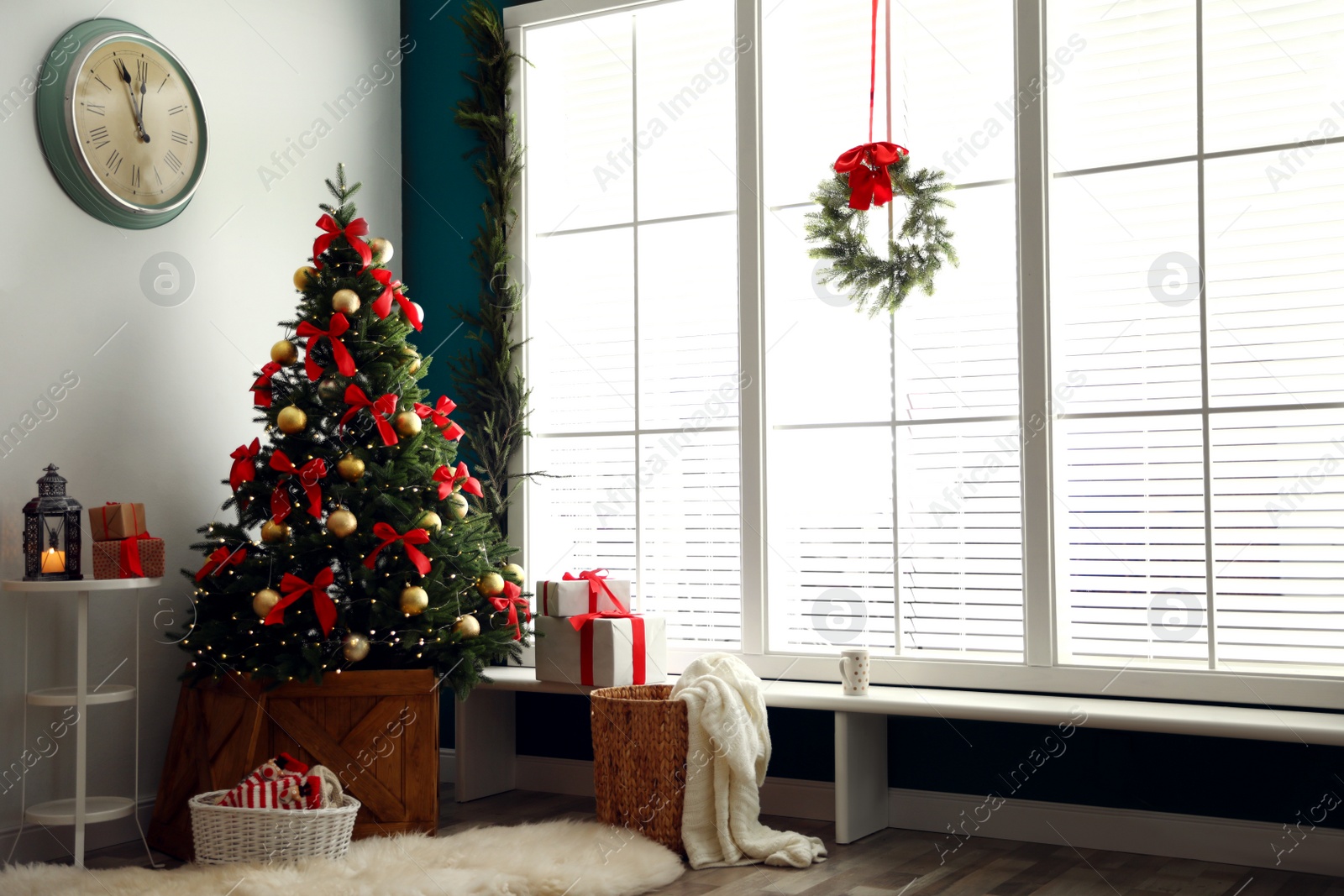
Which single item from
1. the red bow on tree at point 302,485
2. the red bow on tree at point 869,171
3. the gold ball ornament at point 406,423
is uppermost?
the red bow on tree at point 869,171

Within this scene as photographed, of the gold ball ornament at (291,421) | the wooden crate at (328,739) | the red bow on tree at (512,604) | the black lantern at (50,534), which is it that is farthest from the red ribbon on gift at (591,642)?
the black lantern at (50,534)

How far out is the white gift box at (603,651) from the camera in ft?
11.9

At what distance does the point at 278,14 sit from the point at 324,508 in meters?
1.89

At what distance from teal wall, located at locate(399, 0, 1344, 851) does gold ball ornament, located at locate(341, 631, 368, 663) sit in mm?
1107

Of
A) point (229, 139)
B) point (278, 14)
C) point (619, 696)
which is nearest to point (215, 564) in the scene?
point (619, 696)

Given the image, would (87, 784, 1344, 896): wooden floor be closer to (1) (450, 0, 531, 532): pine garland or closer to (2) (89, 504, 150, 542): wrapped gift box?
(2) (89, 504, 150, 542): wrapped gift box

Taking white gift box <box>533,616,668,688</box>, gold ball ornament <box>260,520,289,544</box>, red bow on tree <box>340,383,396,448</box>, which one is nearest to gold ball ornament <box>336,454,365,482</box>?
red bow on tree <box>340,383,396,448</box>

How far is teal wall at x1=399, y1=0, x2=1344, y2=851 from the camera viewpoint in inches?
125

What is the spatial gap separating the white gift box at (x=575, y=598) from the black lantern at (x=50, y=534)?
1.37 m

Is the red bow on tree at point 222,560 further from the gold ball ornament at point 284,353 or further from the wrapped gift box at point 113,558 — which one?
the gold ball ornament at point 284,353

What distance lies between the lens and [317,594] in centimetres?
324

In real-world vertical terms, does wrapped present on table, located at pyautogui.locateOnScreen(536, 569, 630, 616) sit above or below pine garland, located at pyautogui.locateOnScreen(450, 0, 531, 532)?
below

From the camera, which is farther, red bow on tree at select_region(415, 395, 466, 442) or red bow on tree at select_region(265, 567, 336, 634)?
red bow on tree at select_region(415, 395, 466, 442)

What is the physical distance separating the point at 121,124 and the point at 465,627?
1824 millimetres
